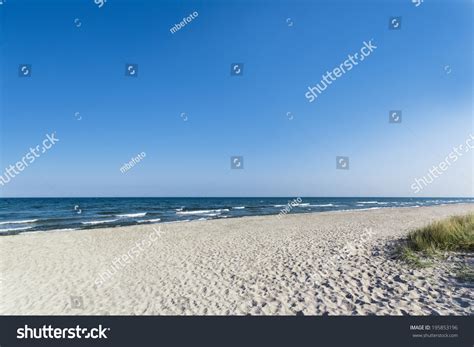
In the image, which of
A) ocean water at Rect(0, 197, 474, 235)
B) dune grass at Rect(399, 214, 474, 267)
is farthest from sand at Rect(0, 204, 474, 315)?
ocean water at Rect(0, 197, 474, 235)

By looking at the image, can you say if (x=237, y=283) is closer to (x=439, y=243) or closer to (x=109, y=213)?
(x=439, y=243)

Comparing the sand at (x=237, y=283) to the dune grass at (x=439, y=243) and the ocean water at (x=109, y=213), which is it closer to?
the dune grass at (x=439, y=243)

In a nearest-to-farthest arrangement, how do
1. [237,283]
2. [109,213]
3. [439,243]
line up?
[237,283], [439,243], [109,213]

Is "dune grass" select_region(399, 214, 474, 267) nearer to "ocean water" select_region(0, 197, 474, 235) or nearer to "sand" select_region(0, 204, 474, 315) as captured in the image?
"sand" select_region(0, 204, 474, 315)

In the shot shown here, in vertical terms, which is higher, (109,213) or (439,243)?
(439,243)

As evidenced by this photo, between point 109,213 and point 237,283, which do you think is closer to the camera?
point 237,283

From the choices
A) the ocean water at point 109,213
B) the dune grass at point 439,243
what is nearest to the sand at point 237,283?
the dune grass at point 439,243

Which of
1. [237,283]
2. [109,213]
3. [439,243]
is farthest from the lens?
[109,213]

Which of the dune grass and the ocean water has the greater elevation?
the dune grass

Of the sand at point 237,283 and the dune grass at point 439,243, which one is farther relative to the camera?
the dune grass at point 439,243

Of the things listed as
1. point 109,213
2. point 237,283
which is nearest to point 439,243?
point 237,283
